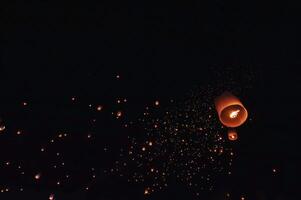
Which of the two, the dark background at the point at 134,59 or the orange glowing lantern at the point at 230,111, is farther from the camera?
the dark background at the point at 134,59

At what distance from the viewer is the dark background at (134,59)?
9.95 feet

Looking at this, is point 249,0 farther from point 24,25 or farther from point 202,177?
point 202,177

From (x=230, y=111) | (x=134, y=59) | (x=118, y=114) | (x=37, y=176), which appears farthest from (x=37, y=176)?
(x=230, y=111)

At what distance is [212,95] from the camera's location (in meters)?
3.66

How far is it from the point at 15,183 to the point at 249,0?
379cm

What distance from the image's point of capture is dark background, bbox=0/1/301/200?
3031 millimetres

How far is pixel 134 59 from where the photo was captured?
3.39m

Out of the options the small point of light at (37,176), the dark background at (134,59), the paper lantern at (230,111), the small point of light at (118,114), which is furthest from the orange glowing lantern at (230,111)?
the small point of light at (37,176)

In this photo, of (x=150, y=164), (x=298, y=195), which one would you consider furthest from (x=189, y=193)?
(x=298, y=195)

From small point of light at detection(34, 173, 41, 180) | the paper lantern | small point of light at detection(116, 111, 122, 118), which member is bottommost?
the paper lantern

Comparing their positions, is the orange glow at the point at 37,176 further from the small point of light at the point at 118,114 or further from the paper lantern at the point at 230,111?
the paper lantern at the point at 230,111

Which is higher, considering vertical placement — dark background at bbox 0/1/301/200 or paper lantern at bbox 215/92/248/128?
dark background at bbox 0/1/301/200

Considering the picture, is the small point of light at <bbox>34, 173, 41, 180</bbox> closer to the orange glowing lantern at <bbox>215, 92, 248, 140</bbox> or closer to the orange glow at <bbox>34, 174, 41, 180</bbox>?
the orange glow at <bbox>34, 174, 41, 180</bbox>

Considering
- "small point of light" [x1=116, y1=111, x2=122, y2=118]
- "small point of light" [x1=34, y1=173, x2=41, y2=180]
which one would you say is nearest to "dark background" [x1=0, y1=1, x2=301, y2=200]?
"small point of light" [x1=116, y1=111, x2=122, y2=118]
